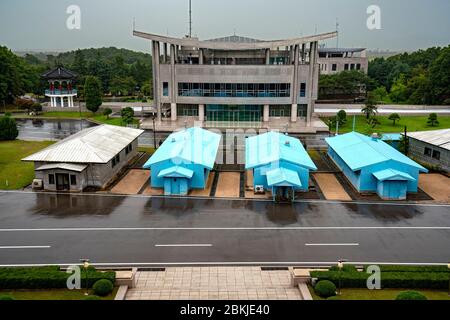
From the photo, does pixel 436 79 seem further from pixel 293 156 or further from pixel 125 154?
pixel 125 154

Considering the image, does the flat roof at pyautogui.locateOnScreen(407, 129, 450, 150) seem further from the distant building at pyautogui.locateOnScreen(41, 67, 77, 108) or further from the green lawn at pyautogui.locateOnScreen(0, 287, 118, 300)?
the distant building at pyautogui.locateOnScreen(41, 67, 77, 108)

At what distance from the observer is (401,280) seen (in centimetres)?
1432

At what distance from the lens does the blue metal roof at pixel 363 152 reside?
85.0 feet

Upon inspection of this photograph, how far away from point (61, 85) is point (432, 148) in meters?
50.9

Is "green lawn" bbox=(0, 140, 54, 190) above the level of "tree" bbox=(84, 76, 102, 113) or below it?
below

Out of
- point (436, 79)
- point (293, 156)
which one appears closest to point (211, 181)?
point (293, 156)

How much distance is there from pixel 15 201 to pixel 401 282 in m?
21.0

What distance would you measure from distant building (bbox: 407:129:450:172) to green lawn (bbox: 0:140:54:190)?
29048 mm

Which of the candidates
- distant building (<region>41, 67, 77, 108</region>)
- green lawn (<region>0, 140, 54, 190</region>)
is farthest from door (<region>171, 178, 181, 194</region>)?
distant building (<region>41, 67, 77, 108</region>)

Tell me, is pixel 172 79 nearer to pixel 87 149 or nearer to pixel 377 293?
pixel 87 149

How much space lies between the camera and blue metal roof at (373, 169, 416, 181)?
956 inches

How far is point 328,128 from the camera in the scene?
46031 mm

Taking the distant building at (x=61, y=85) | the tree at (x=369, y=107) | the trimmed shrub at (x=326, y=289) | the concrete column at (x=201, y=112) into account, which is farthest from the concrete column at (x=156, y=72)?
the trimmed shrub at (x=326, y=289)

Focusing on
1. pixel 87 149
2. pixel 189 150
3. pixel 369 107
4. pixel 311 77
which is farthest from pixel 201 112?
pixel 87 149
